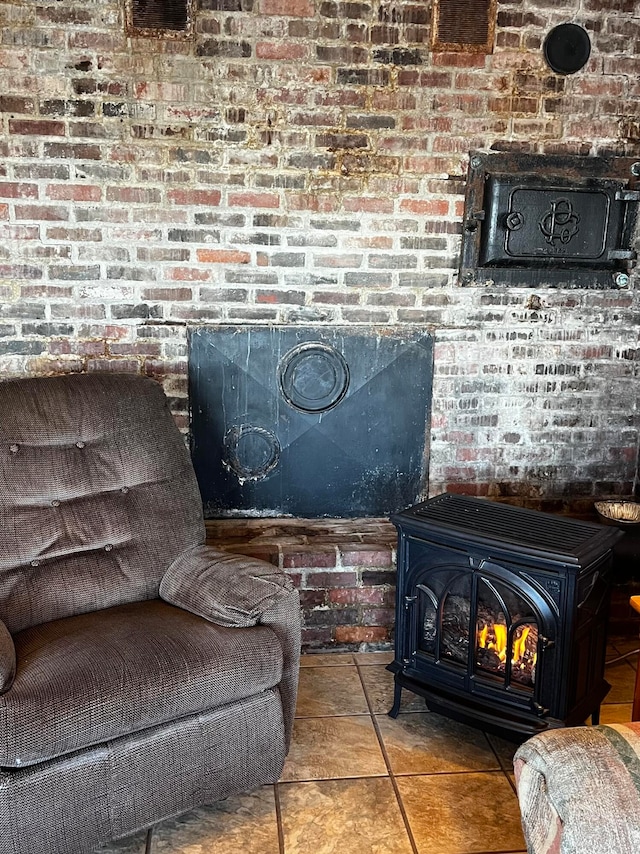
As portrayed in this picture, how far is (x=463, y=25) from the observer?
2857 mm

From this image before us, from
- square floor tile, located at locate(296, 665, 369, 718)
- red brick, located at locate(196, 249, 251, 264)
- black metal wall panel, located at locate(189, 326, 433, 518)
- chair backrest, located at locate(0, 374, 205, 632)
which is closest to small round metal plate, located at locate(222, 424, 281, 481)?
black metal wall panel, located at locate(189, 326, 433, 518)

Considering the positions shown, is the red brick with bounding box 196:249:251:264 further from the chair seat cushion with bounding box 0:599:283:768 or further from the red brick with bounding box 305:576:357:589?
the chair seat cushion with bounding box 0:599:283:768

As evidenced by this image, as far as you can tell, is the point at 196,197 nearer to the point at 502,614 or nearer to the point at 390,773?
the point at 502,614

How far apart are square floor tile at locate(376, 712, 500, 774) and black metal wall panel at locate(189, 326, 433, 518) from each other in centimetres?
87

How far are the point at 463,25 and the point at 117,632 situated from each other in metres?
2.29

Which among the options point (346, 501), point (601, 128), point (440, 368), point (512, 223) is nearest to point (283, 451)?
point (346, 501)

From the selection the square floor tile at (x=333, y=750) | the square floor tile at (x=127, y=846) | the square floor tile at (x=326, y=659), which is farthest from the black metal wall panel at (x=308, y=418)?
the square floor tile at (x=127, y=846)

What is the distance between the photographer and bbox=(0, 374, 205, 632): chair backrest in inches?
89.3

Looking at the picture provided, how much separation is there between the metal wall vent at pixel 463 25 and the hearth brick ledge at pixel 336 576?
5.78 ft

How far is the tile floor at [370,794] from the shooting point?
204cm

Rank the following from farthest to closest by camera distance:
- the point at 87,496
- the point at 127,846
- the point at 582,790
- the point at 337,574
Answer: the point at 337,574 < the point at 87,496 < the point at 127,846 < the point at 582,790

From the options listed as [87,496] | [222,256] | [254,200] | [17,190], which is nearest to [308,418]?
[222,256]

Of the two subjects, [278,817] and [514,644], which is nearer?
[278,817]

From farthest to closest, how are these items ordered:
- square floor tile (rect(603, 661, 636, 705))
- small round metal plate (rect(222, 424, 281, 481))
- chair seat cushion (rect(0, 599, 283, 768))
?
small round metal plate (rect(222, 424, 281, 481))
square floor tile (rect(603, 661, 636, 705))
chair seat cushion (rect(0, 599, 283, 768))
